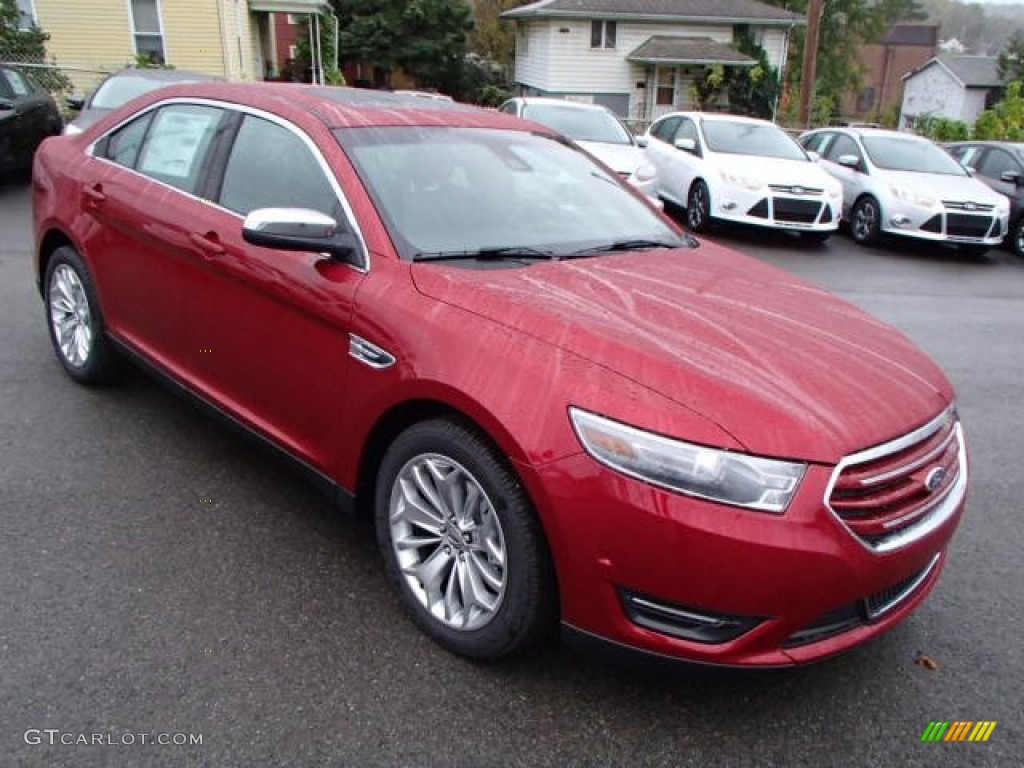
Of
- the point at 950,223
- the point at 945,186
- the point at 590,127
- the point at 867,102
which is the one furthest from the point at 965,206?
the point at 867,102

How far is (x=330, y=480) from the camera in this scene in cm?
304

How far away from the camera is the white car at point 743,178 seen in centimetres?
1095

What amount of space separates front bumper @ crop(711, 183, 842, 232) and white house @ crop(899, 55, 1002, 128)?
51805 mm

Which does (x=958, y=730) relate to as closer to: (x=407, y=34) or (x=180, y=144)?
(x=180, y=144)

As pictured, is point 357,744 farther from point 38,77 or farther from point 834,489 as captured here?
point 38,77

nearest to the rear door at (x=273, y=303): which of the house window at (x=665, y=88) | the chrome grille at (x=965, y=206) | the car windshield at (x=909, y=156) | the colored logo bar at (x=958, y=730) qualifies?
the colored logo bar at (x=958, y=730)

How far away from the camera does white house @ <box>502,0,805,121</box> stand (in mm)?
33750

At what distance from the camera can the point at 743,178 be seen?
11.1m

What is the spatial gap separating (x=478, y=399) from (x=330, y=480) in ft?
2.94

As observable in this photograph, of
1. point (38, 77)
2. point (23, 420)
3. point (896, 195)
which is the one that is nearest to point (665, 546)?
point (23, 420)

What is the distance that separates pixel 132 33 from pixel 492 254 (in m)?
19.6

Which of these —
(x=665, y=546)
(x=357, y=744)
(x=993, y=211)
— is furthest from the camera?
(x=993, y=211)

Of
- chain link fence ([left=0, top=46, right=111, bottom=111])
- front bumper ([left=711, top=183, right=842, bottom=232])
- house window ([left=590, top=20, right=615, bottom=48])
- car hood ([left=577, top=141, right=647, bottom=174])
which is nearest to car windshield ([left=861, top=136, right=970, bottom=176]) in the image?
front bumper ([left=711, top=183, right=842, bottom=232])

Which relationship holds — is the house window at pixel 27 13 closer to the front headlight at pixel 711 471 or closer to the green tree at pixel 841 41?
the front headlight at pixel 711 471
